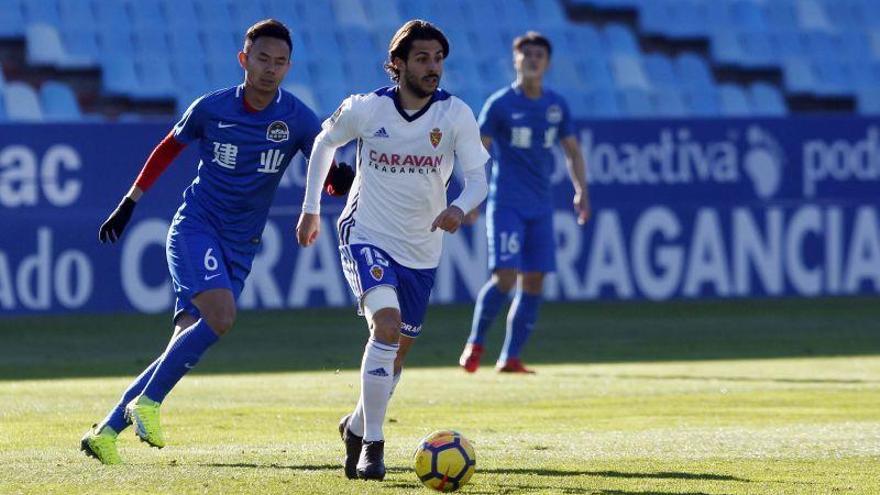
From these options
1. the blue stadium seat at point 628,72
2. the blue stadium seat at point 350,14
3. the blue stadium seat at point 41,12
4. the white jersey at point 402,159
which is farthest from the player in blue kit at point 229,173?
the blue stadium seat at point 628,72

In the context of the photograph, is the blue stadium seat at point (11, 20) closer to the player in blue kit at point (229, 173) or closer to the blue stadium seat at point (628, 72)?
the blue stadium seat at point (628, 72)

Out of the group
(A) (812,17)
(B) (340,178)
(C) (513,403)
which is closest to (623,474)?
(B) (340,178)

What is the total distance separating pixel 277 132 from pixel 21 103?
35.8ft

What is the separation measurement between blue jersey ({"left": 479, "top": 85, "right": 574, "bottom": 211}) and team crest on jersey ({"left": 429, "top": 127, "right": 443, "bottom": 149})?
494cm

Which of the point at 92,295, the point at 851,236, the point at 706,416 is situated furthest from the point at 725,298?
the point at 706,416

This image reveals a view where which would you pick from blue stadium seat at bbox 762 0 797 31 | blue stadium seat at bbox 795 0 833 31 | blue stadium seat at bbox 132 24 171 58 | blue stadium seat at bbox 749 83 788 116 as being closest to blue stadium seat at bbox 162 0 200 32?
blue stadium seat at bbox 132 24 171 58

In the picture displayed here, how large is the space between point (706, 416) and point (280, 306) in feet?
24.5

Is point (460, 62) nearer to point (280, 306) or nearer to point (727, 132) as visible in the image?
point (727, 132)

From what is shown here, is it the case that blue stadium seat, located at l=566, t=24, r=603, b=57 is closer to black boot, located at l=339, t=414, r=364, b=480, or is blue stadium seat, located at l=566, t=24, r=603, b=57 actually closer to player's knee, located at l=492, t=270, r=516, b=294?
player's knee, located at l=492, t=270, r=516, b=294

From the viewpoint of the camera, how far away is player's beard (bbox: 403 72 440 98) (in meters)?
7.71

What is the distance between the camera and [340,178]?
816 centimetres

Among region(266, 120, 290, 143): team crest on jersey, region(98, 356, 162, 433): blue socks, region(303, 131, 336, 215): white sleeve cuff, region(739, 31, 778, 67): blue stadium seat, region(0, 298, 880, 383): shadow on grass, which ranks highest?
region(739, 31, 778, 67): blue stadium seat

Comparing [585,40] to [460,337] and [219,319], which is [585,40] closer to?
[460,337]

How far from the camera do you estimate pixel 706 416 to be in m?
10.1
